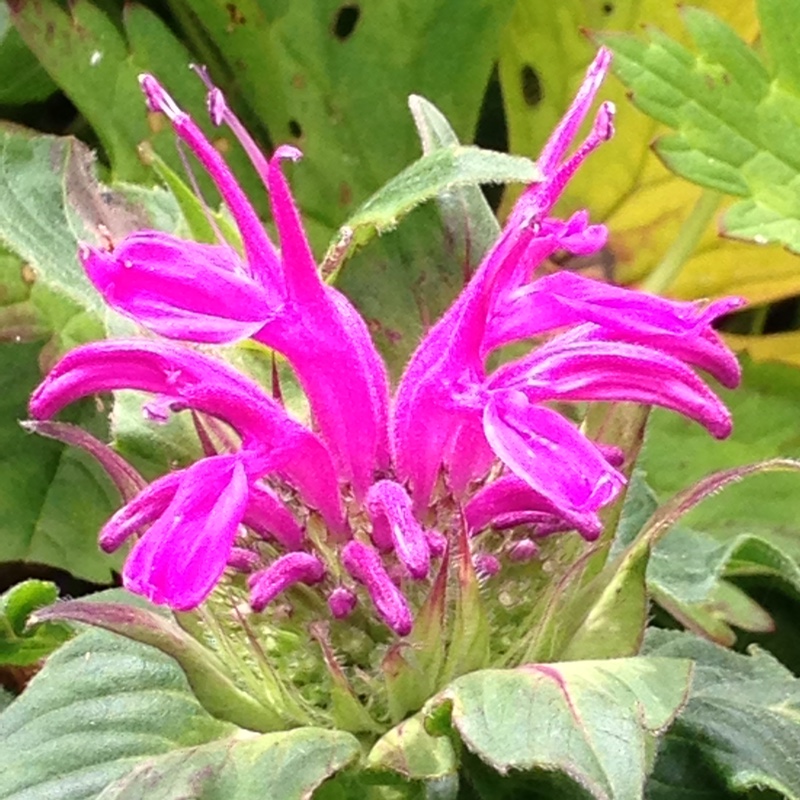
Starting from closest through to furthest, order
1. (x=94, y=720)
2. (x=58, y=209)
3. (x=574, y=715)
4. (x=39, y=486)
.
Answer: (x=574, y=715)
(x=94, y=720)
(x=58, y=209)
(x=39, y=486)

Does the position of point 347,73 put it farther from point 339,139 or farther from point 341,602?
point 341,602

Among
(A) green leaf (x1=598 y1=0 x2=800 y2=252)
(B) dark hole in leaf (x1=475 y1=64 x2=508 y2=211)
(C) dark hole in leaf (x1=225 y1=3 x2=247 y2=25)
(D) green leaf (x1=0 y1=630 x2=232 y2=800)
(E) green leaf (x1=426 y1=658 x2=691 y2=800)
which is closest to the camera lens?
(E) green leaf (x1=426 y1=658 x2=691 y2=800)

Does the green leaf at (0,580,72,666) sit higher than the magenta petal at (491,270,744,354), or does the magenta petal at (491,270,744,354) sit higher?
the magenta petal at (491,270,744,354)

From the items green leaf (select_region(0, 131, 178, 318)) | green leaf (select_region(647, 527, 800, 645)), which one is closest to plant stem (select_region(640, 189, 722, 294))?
green leaf (select_region(647, 527, 800, 645))

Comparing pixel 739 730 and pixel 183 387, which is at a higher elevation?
pixel 183 387

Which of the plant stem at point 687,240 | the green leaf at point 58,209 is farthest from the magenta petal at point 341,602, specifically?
the plant stem at point 687,240

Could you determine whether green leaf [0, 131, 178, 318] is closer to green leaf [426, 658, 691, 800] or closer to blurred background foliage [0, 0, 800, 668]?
blurred background foliage [0, 0, 800, 668]

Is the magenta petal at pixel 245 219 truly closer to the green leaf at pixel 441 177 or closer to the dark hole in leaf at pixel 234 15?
the green leaf at pixel 441 177

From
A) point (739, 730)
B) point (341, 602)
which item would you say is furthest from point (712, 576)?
point (341, 602)
